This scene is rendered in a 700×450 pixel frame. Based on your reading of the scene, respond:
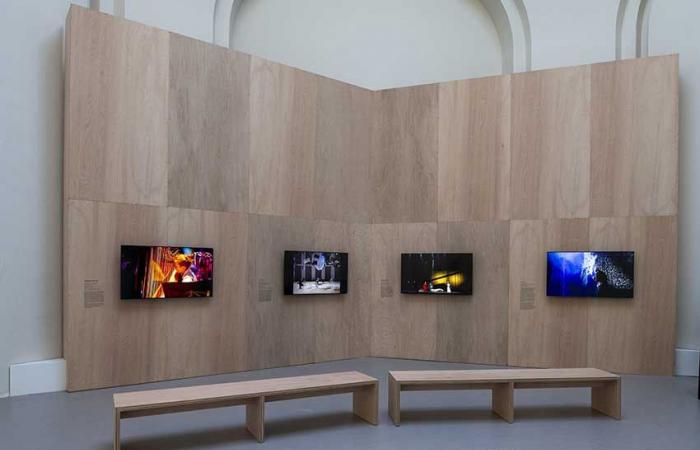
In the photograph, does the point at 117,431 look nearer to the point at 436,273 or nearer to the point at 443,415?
the point at 443,415

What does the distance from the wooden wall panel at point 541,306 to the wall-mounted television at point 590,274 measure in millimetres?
157

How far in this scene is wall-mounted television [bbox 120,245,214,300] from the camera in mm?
8297

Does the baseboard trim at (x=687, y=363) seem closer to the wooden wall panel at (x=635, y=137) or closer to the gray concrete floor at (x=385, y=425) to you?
the gray concrete floor at (x=385, y=425)

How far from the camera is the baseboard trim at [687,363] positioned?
369 inches

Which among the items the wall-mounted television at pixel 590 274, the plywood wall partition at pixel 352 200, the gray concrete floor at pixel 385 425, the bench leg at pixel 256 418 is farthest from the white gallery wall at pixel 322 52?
the bench leg at pixel 256 418

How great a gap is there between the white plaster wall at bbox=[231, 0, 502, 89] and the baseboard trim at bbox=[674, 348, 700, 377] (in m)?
6.27

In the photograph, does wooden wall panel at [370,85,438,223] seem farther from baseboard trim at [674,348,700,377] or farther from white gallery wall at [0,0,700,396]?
baseboard trim at [674,348,700,377]

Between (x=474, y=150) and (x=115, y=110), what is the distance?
217 inches

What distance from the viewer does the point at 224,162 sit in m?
9.39

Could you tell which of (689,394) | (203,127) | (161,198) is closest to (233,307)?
(161,198)

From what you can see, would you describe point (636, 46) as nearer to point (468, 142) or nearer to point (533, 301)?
point (468, 142)

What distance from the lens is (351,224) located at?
1081cm

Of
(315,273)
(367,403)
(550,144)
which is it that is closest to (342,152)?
(315,273)

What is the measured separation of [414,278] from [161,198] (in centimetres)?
428
